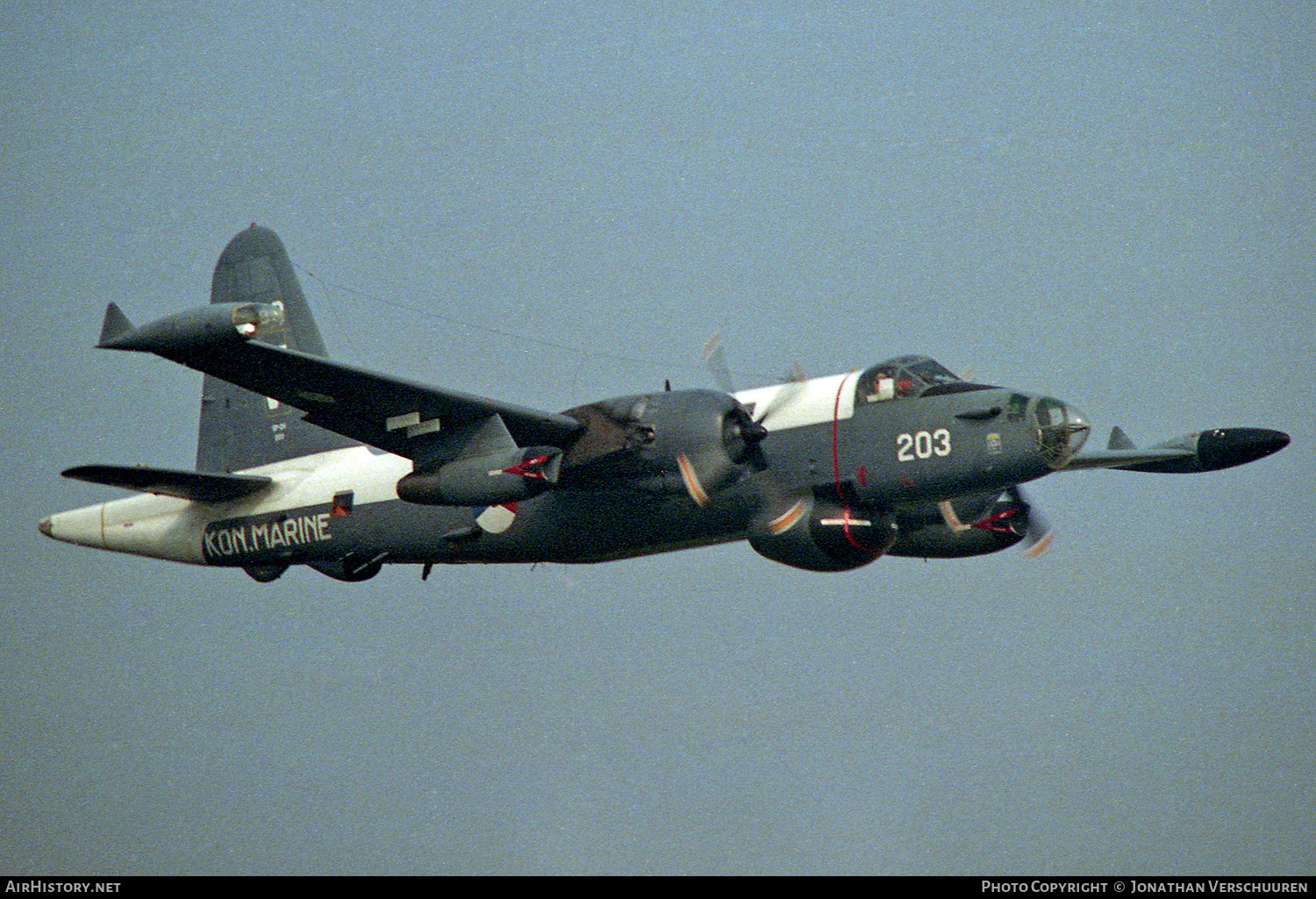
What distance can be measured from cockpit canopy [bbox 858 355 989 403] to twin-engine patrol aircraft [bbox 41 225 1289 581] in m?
0.03

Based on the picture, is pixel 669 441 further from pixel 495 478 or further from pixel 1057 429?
pixel 1057 429

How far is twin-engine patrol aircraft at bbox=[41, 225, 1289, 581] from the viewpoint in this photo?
77.8 feet

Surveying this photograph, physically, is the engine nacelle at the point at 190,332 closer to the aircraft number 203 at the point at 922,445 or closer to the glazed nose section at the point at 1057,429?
the aircraft number 203 at the point at 922,445

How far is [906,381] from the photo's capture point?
24719 millimetres

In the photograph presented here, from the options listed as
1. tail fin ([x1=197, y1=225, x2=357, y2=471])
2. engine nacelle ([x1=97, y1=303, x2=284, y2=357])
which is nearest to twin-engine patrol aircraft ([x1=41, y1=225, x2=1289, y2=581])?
engine nacelle ([x1=97, y1=303, x2=284, y2=357])

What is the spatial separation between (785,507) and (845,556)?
1286 millimetres

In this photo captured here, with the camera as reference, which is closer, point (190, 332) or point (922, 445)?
point (190, 332)

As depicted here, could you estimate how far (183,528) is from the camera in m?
30.5

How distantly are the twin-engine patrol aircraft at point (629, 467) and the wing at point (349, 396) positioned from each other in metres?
0.04

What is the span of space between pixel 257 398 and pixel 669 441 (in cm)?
1237

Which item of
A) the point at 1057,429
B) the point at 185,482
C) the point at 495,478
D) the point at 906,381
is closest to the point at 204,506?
the point at 185,482

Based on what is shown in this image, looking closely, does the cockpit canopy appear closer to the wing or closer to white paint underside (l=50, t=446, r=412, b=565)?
the wing
